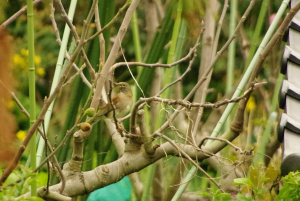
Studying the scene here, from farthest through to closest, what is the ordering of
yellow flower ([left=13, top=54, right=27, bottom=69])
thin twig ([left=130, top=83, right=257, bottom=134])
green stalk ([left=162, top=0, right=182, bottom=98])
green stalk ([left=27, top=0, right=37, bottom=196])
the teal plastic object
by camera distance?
yellow flower ([left=13, top=54, right=27, bottom=69]), the teal plastic object, green stalk ([left=162, top=0, right=182, bottom=98]), thin twig ([left=130, top=83, right=257, bottom=134]), green stalk ([left=27, top=0, right=37, bottom=196])

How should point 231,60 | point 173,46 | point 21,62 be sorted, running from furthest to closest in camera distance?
point 21,62
point 231,60
point 173,46

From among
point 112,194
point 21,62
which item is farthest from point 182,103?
point 21,62

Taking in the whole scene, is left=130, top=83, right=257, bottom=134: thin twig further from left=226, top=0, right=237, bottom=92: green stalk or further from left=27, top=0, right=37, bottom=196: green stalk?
left=226, top=0, right=237, bottom=92: green stalk

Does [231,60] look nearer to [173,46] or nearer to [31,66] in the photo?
[173,46]

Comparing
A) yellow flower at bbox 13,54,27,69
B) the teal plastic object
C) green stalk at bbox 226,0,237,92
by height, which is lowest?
the teal plastic object

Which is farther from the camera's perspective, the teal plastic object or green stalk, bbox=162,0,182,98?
the teal plastic object

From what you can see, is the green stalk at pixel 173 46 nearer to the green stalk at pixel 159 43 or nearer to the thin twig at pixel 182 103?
the green stalk at pixel 159 43

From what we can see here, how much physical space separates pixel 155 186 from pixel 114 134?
0.63m

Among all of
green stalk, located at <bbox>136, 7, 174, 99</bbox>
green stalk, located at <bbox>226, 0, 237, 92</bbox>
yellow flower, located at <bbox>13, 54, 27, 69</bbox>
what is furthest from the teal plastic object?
yellow flower, located at <bbox>13, 54, 27, 69</bbox>

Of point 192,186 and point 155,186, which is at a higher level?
point 155,186

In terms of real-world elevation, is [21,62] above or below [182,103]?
below

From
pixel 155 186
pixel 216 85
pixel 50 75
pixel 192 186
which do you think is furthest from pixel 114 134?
pixel 50 75

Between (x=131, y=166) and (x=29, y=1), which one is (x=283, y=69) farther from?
(x=29, y=1)

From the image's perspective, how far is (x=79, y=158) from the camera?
1281 millimetres
